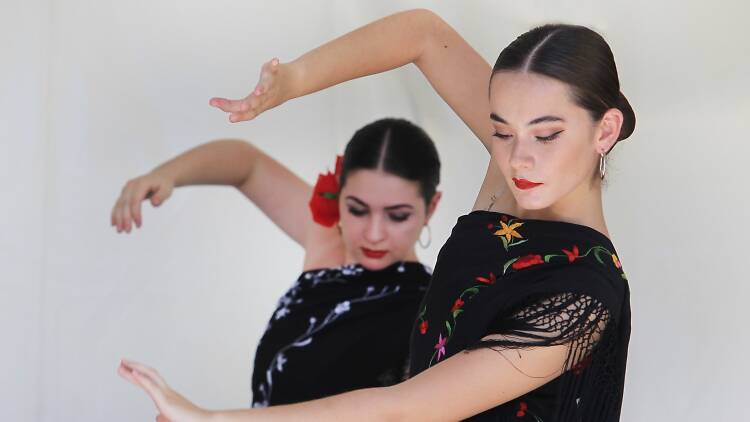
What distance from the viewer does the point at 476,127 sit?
59.1 inches

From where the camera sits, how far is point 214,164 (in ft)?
7.38

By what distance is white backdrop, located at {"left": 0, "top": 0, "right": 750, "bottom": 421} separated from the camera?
1.94 meters

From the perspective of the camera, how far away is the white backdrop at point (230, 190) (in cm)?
194

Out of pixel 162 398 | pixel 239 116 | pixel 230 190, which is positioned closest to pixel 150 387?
pixel 162 398

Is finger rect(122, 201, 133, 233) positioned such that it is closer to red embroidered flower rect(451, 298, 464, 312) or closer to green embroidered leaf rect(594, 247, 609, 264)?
red embroidered flower rect(451, 298, 464, 312)

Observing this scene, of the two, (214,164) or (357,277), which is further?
(214,164)

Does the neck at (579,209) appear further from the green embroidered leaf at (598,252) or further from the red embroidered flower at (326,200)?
the red embroidered flower at (326,200)

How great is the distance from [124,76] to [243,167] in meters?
0.36

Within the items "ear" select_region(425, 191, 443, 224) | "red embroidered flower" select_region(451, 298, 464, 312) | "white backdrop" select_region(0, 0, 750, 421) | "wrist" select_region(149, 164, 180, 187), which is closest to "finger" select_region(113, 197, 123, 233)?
"wrist" select_region(149, 164, 180, 187)

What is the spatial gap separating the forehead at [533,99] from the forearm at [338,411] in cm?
34

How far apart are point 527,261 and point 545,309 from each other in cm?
7

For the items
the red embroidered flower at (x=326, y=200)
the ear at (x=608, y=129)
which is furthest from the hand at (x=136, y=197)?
the ear at (x=608, y=129)

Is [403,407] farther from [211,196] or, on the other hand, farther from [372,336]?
[211,196]

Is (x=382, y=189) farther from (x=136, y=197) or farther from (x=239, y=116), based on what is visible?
(x=239, y=116)
